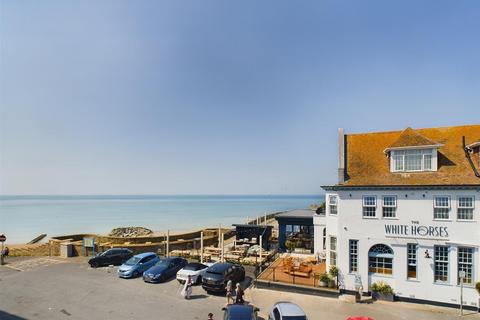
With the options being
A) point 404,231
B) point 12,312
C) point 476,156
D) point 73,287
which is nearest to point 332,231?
point 404,231

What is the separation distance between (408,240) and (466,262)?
9.78 feet

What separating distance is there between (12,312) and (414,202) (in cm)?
2314

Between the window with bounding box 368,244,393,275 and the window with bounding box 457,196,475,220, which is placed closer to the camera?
the window with bounding box 457,196,475,220

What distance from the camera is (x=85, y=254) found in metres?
27.7

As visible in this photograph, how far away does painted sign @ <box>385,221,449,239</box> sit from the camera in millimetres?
15884

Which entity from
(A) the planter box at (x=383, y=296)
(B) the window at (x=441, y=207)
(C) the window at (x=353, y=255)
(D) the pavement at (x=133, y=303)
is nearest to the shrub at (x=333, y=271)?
(C) the window at (x=353, y=255)

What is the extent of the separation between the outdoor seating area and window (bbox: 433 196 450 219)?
8248 mm

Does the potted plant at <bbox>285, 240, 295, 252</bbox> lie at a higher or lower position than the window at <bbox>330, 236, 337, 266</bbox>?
lower

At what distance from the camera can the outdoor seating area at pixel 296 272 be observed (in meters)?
18.4

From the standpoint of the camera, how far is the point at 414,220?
16422 millimetres

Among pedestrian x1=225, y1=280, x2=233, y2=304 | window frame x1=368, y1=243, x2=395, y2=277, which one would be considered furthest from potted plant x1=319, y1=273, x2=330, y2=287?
pedestrian x1=225, y1=280, x2=233, y2=304

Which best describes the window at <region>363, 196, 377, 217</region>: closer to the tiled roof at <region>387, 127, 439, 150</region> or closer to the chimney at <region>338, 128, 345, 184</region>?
the chimney at <region>338, 128, 345, 184</region>

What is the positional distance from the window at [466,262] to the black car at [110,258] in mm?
24815

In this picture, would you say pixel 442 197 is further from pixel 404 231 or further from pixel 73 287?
pixel 73 287
